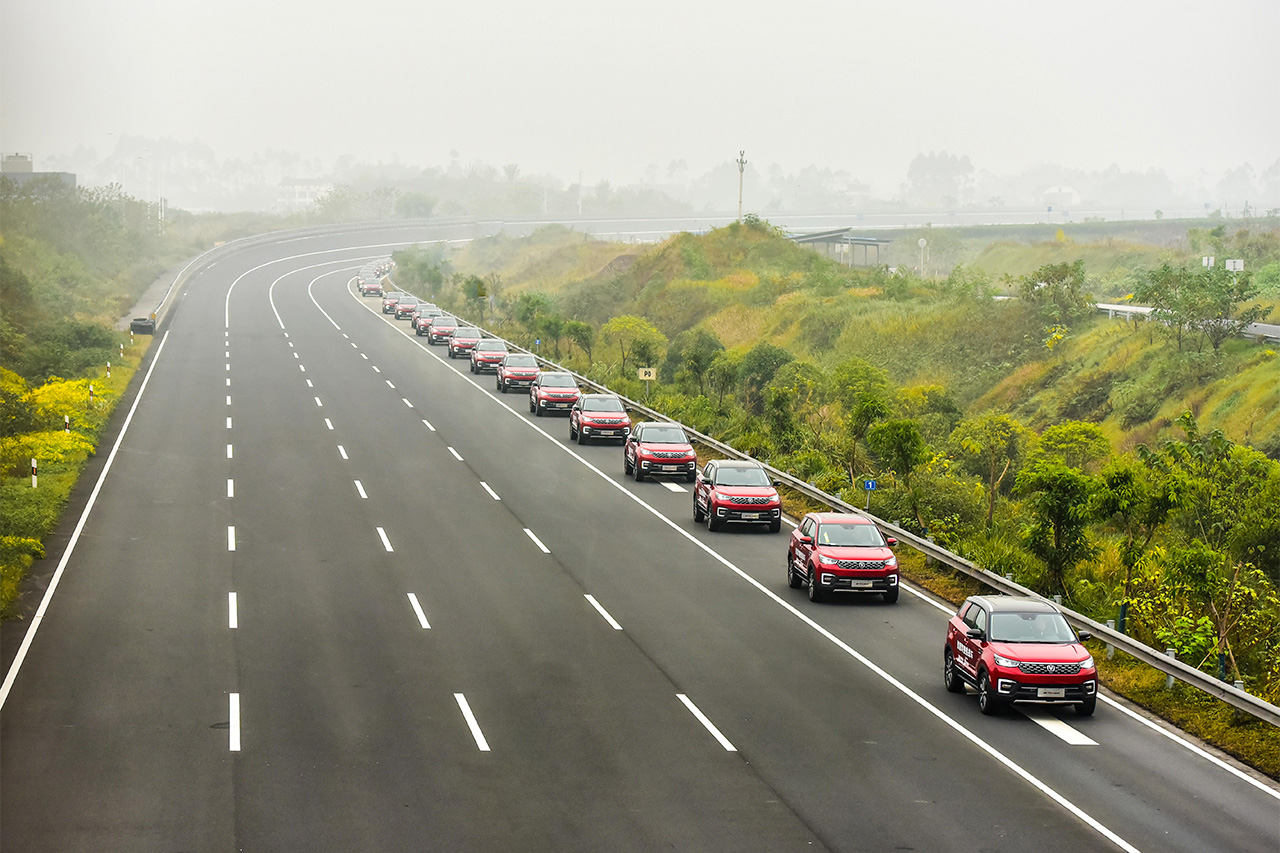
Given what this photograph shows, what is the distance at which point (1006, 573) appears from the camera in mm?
25234

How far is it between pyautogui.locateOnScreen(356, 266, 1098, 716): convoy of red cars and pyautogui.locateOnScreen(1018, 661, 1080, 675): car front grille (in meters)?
0.01

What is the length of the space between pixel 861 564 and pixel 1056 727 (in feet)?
22.9

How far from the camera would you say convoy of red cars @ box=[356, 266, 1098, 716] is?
1800 centimetres

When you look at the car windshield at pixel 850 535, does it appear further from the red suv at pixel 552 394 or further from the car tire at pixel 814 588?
the red suv at pixel 552 394

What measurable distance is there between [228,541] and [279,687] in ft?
34.8

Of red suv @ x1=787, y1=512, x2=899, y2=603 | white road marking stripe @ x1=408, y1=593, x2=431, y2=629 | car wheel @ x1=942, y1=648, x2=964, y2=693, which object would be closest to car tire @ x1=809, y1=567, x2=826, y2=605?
red suv @ x1=787, y1=512, x2=899, y2=603

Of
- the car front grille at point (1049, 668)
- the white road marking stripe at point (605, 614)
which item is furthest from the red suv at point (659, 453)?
the car front grille at point (1049, 668)

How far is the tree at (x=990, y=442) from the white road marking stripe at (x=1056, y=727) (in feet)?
64.9

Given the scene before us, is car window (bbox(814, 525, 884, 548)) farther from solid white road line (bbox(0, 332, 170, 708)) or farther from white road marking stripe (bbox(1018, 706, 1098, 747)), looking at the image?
solid white road line (bbox(0, 332, 170, 708))

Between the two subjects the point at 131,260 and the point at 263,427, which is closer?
the point at 263,427

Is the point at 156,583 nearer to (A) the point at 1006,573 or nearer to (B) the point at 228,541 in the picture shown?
(B) the point at 228,541

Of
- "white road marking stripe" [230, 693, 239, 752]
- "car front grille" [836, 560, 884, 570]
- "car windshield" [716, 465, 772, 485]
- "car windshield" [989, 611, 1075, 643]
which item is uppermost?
"car windshield" [989, 611, 1075, 643]

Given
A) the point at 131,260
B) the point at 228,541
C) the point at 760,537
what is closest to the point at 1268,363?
the point at 760,537

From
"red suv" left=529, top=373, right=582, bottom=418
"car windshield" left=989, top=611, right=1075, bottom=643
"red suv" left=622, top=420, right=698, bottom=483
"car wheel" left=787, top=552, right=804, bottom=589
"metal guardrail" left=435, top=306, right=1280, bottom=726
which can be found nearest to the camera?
"metal guardrail" left=435, top=306, right=1280, bottom=726
